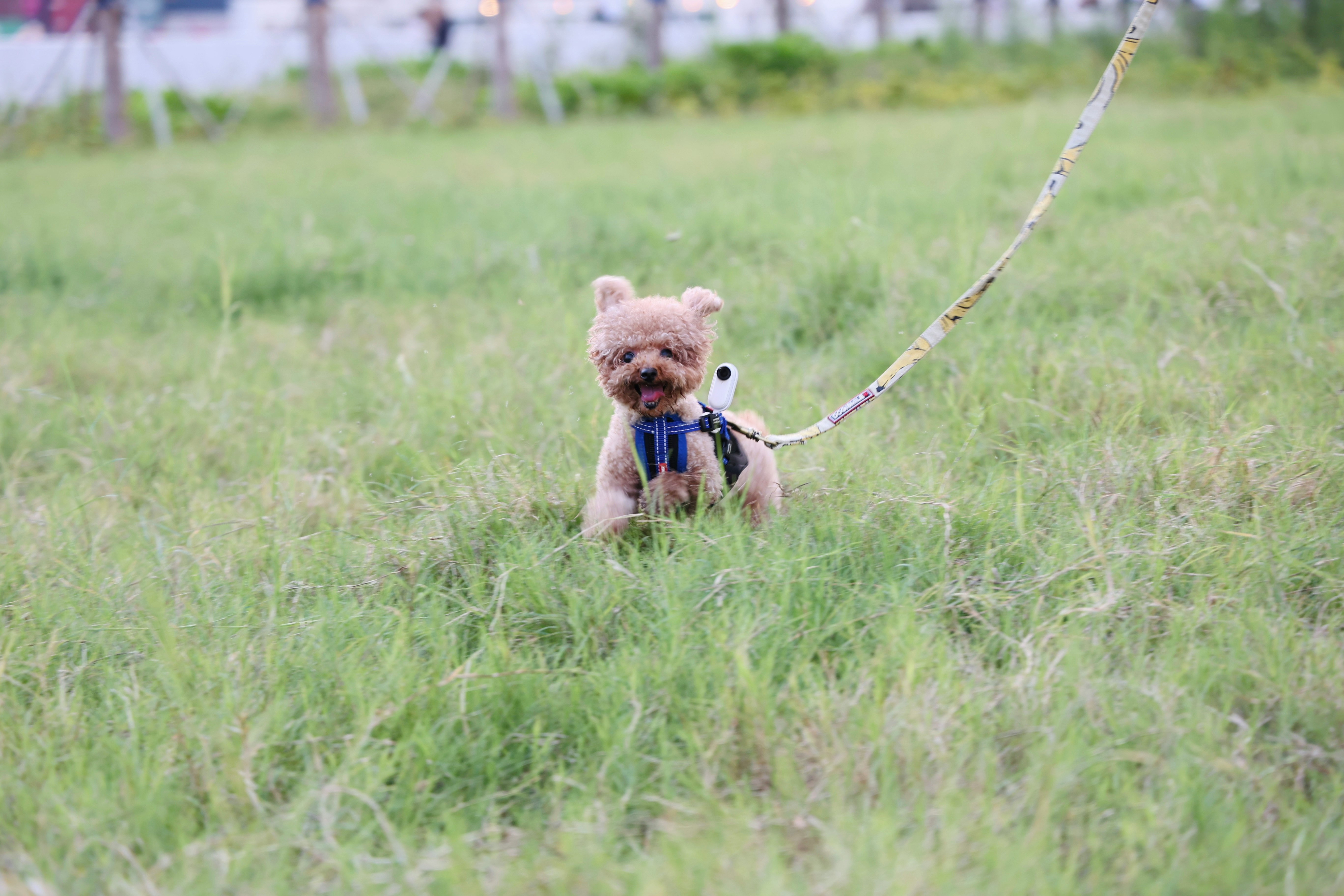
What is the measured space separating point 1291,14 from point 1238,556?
14440 mm

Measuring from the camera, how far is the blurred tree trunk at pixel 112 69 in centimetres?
1359

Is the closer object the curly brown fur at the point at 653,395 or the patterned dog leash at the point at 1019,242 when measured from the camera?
the curly brown fur at the point at 653,395

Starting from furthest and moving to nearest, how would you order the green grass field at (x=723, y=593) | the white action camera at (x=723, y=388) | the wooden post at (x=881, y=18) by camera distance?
the wooden post at (x=881, y=18), the white action camera at (x=723, y=388), the green grass field at (x=723, y=593)

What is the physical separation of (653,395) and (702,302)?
1.06ft

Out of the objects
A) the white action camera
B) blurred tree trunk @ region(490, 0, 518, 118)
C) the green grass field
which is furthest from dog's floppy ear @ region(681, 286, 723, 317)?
blurred tree trunk @ region(490, 0, 518, 118)

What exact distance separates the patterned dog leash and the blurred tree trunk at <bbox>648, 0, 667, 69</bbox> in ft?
48.2

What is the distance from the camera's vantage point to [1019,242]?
9.55 ft

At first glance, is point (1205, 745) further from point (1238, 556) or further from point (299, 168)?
point (299, 168)

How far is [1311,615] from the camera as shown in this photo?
2484 millimetres

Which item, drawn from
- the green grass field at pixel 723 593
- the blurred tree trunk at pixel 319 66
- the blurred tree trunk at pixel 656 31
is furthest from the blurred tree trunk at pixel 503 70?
the green grass field at pixel 723 593

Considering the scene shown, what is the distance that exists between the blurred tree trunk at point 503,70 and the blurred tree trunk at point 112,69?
501 cm

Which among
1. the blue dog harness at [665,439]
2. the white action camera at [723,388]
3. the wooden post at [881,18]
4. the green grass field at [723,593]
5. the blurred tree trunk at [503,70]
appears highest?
the wooden post at [881,18]

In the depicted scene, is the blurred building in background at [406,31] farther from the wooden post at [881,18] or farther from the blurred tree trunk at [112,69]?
the blurred tree trunk at [112,69]

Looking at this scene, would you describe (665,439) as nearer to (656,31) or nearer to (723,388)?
(723,388)
